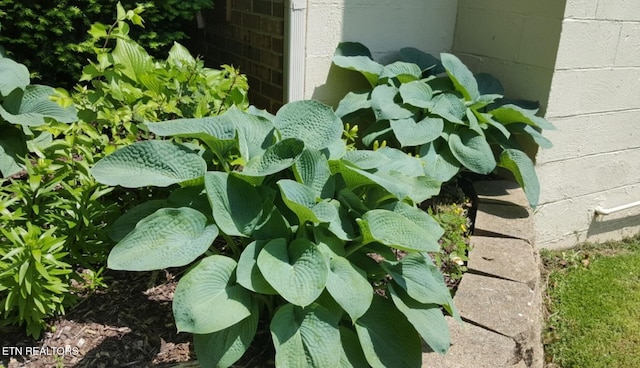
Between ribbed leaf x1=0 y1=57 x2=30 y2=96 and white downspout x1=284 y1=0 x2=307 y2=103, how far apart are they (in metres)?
1.30

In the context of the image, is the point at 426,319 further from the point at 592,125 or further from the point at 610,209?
the point at 610,209

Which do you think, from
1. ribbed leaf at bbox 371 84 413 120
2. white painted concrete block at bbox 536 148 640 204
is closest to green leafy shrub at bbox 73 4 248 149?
ribbed leaf at bbox 371 84 413 120

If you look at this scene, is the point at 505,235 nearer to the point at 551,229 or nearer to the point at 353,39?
the point at 551,229

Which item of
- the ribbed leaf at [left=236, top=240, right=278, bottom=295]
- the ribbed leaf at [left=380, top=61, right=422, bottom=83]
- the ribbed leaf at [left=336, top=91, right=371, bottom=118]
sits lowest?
the ribbed leaf at [left=236, top=240, right=278, bottom=295]

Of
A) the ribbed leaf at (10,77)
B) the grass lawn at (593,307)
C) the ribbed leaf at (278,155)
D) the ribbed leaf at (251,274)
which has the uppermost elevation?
the ribbed leaf at (10,77)

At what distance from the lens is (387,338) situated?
178 cm

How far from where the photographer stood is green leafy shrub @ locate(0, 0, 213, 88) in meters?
2.81

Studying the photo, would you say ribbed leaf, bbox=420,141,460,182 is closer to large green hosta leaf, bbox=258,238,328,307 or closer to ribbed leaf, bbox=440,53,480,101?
ribbed leaf, bbox=440,53,480,101

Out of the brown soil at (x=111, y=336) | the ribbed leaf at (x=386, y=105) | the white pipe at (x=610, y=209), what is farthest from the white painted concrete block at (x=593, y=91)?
the brown soil at (x=111, y=336)

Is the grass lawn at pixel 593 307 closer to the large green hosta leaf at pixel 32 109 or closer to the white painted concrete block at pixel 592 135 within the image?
the white painted concrete block at pixel 592 135

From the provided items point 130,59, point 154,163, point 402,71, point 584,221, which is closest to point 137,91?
point 130,59

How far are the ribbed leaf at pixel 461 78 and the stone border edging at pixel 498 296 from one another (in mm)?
544

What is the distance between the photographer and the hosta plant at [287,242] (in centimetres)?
163

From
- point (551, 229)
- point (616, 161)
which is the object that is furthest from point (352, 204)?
point (616, 161)
